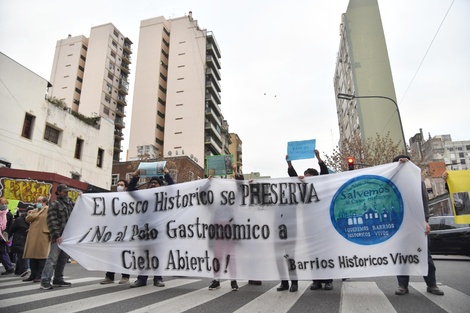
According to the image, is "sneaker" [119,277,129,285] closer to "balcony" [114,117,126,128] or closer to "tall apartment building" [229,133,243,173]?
"balcony" [114,117,126,128]

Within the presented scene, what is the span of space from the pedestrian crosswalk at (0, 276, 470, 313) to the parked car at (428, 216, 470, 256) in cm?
810

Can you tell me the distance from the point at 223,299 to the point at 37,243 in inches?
174

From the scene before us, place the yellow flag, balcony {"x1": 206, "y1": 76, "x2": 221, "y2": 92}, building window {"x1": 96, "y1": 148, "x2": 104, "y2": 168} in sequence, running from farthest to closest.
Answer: balcony {"x1": 206, "y1": 76, "x2": 221, "y2": 92}, building window {"x1": 96, "y1": 148, "x2": 104, "y2": 168}, the yellow flag

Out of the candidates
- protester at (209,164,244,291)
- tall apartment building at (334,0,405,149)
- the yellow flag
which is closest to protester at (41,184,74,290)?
protester at (209,164,244,291)

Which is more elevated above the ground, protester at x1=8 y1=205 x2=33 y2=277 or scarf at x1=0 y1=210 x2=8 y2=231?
scarf at x1=0 y1=210 x2=8 y2=231

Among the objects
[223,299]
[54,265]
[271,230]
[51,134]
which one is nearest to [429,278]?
[271,230]

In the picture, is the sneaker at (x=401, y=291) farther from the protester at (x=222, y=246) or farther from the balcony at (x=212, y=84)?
the balcony at (x=212, y=84)

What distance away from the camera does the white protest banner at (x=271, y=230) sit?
15.4 ft

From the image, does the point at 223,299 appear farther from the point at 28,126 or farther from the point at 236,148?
the point at 236,148

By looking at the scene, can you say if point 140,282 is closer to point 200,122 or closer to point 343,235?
point 343,235

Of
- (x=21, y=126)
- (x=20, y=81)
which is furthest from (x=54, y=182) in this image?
(x=20, y=81)

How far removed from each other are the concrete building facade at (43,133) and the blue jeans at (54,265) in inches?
634

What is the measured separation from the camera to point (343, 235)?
4.86m

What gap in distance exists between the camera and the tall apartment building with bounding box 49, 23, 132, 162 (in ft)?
189
